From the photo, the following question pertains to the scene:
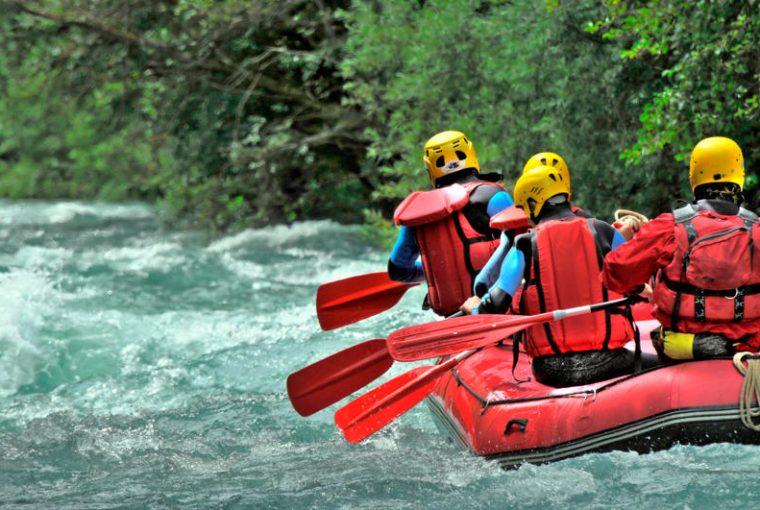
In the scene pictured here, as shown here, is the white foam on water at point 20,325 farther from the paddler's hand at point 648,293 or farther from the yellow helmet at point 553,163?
the paddler's hand at point 648,293

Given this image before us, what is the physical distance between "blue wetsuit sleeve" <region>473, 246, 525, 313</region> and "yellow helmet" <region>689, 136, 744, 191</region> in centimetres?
76

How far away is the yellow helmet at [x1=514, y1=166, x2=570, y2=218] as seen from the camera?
14.2 feet

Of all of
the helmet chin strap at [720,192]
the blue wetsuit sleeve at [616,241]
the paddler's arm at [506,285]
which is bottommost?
the paddler's arm at [506,285]

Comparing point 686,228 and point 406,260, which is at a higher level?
point 686,228

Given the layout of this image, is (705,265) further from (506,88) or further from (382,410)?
(506,88)

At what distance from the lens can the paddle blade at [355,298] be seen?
6145mm

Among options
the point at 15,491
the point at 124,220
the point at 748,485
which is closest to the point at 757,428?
the point at 748,485

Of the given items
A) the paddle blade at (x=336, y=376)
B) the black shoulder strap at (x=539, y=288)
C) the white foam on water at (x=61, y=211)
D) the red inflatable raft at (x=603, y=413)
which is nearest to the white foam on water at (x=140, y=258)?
the white foam on water at (x=61, y=211)

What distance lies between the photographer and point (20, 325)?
8.12 m

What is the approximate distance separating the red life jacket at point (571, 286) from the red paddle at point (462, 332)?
0.07 m

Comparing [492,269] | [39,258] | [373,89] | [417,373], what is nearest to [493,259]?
[492,269]

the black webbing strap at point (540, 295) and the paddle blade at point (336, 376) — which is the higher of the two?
the black webbing strap at point (540, 295)

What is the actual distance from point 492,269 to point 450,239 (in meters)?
0.61

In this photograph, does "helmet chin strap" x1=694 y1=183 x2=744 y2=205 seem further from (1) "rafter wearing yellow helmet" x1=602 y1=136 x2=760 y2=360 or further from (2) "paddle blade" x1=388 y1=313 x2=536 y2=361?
(2) "paddle blade" x1=388 y1=313 x2=536 y2=361
